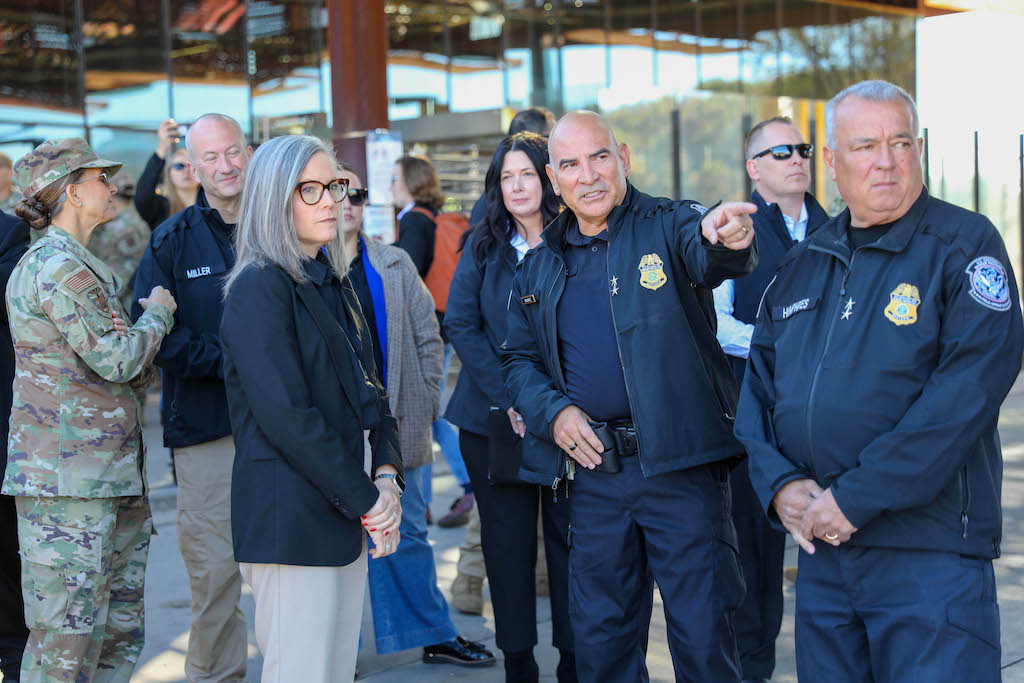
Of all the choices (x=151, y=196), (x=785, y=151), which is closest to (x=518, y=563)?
(x=785, y=151)

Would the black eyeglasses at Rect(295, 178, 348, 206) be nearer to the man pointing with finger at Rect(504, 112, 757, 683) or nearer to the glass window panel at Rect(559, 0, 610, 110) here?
the man pointing with finger at Rect(504, 112, 757, 683)

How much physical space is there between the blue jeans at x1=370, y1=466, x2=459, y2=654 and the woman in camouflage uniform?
1.14 meters

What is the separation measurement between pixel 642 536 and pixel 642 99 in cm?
865

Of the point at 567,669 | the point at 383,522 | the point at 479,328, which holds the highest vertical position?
the point at 479,328

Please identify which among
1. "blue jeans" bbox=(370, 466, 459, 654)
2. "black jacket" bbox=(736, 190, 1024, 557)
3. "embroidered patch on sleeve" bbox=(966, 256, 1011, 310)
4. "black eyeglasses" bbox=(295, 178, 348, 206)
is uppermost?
"black eyeglasses" bbox=(295, 178, 348, 206)

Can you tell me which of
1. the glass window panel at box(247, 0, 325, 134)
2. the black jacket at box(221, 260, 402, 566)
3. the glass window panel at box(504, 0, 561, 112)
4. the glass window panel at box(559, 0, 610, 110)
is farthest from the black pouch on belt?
the glass window panel at box(559, 0, 610, 110)

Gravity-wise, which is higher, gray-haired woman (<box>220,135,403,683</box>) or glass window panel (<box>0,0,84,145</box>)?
glass window panel (<box>0,0,84,145</box>)

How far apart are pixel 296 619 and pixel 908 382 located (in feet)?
5.80

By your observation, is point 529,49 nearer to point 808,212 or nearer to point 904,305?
point 808,212

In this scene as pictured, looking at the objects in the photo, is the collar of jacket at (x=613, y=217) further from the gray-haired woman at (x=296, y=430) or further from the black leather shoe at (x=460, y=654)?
the black leather shoe at (x=460, y=654)

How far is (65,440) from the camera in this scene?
3.66 metres

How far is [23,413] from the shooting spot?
3676 mm

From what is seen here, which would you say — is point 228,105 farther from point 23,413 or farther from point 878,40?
point 878,40

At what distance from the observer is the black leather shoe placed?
15.2 feet
